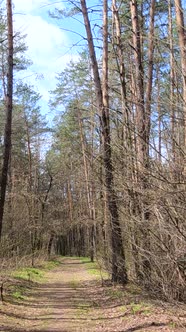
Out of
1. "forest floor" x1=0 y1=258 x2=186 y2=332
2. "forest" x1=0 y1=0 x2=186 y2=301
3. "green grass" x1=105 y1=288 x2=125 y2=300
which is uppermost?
"forest" x1=0 y1=0 x2=186 y2=301

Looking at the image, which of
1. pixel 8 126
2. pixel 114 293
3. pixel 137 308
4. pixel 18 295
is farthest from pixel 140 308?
pixel 8 126

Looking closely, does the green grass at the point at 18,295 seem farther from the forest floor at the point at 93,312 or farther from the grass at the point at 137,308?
the grass at the point at 137,308

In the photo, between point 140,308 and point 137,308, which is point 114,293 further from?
point 140,308

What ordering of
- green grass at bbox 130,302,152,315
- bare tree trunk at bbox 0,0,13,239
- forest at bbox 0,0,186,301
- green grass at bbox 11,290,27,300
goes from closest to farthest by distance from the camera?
forest at bbox 0,0,186,301 → green grass at bbox 130,302,152,315 → bare tree trunk at bbox 0,0,13,239 → green grass at bbox 11,290,27,300

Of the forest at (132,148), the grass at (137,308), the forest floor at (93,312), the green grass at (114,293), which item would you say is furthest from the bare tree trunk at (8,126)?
the grass at (137,308)

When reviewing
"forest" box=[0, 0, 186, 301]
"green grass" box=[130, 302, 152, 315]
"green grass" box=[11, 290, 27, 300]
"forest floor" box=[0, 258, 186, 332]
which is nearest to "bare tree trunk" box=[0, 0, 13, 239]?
"forest" box=[0, 0, 186, 301]

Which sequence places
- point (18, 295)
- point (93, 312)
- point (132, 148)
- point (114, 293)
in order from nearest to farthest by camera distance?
point (132, 148)
point (93, 312)
point (114, 293)
point (18, 295)

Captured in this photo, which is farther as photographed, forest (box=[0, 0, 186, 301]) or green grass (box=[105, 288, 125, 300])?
green grass (box=[105, 288, 125, 300])

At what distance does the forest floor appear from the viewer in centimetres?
737

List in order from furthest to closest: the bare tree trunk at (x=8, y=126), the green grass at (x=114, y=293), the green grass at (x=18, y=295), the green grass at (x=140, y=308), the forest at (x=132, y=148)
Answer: the green grass at (x=18, y=295)
the bare tree trunk at (x=8, y=126)
the green grass at (x=114, y=293)
the green grass at (x=140, y=308)
the forest at (x=132, y=148)

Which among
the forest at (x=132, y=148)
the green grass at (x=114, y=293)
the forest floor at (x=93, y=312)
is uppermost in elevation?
the forest at (x=132, y=148)

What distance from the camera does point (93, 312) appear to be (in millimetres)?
9906

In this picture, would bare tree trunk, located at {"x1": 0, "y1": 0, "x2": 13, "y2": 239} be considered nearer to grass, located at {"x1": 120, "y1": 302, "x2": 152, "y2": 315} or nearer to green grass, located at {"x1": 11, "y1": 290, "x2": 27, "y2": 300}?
green grass, located at {"x1": 11, "y1": 290, "x2": 27, "y2": 300}

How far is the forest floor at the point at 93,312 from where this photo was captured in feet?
24.2
